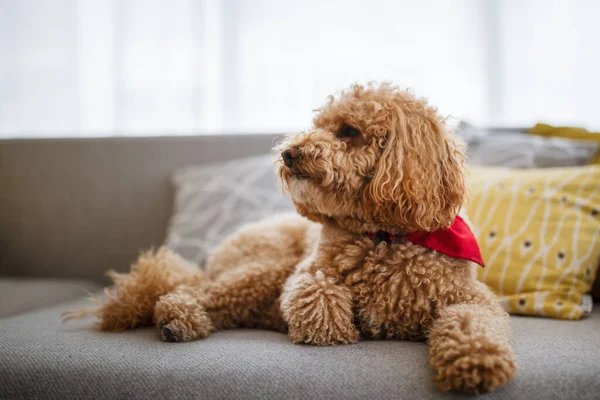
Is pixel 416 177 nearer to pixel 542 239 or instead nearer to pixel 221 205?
pixel 542 239

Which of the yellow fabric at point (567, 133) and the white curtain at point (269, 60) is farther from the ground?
the white curtain at point (269, 60)

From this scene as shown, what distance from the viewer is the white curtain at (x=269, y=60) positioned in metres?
2.41

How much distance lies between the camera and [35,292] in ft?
5.96

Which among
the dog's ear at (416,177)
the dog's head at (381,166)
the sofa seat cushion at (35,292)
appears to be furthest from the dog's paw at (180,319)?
the sofa seat cushion at (35,292)

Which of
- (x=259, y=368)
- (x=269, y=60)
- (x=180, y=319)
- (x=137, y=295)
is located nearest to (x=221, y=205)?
(x=137, y=295)

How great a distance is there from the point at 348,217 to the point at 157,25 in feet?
7.14

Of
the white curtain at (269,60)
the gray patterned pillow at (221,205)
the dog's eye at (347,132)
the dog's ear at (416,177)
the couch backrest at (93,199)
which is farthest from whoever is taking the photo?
the white curtain at (269,60)

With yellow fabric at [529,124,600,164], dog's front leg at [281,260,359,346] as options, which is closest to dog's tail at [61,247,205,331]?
dog's front leg at [281,260,359,346]

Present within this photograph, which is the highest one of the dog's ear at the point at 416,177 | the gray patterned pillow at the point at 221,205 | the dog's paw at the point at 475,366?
the dog's ear at the point at 416,177

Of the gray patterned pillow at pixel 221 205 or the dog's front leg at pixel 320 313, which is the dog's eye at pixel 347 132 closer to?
the dog's front leg at pixel 320 313

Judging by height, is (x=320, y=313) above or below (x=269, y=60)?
below

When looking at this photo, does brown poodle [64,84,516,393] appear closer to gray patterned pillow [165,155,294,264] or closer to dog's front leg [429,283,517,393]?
dog's front leg [429,283,517,393]

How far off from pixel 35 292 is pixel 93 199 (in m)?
0.56

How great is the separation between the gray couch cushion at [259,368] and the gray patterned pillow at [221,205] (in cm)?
70
